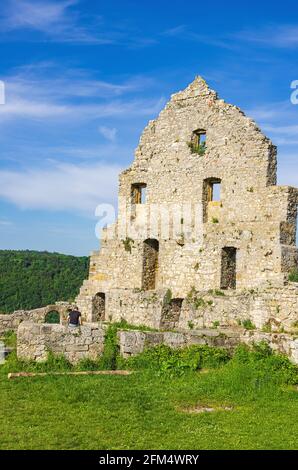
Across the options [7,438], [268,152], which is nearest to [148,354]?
[7,438]

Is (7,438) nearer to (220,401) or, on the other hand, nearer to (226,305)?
(220,401)

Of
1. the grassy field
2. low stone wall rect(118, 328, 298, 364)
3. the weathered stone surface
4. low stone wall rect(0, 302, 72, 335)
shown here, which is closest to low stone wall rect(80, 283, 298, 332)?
the weathered stone surface

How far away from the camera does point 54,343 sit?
46.7 feet

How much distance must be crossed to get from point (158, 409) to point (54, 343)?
4.38m

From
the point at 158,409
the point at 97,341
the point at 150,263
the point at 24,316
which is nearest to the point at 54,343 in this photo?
the point at 97,341

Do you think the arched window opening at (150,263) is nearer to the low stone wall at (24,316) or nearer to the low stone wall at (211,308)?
the low stone wall at (211,308)

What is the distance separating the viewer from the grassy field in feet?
29.3

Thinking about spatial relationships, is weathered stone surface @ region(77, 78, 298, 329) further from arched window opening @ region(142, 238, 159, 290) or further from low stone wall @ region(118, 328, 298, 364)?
low stone wall @ region(118, 328, 298, 364)

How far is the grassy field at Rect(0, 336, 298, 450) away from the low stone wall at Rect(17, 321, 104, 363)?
0.77 m

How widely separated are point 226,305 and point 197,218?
4.24 m

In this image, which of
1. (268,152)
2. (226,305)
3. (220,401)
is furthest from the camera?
(268,152)

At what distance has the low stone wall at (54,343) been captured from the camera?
14.2m

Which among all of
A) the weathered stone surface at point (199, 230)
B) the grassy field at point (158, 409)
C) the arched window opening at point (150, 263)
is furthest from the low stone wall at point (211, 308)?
the grassy field at point (158, 409)

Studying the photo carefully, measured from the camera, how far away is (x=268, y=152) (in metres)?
19.4
